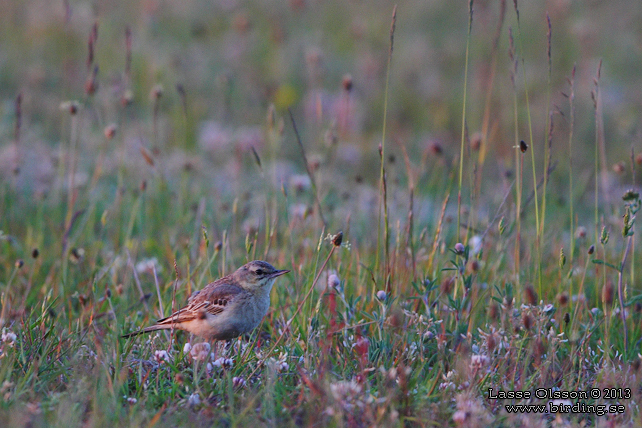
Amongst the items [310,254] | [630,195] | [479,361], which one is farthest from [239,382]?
[630,195]

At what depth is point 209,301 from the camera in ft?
13.3

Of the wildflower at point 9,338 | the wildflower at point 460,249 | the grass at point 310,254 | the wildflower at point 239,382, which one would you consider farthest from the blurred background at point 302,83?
the wildflower at point 239,382

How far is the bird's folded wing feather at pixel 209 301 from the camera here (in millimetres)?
3961

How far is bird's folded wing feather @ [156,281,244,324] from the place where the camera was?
156 inches

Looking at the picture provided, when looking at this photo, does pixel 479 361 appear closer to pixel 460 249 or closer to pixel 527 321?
pixel 527 321

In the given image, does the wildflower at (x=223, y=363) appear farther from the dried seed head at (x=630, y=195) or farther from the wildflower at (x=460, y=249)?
the dried seed head at (x=630, y=195)

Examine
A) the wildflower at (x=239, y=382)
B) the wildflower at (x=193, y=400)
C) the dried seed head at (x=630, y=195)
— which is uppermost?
the dried seed head at (x=630, y=195)

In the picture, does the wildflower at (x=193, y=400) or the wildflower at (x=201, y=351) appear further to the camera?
the wildflower at (x=201, y=351)

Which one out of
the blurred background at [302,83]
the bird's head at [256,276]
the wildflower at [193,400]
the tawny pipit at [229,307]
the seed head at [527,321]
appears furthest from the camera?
the blurred background at [302,83]

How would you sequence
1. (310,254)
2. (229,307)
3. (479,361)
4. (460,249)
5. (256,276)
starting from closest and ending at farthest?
1. (479,361)
2. (460,249)
3. (229,307)
4. (256,276)
5. (310,254)

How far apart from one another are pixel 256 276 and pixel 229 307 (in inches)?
10.7

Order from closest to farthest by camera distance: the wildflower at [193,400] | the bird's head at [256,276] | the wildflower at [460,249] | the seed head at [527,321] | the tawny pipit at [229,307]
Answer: the wildflower at [193,400]
the seed head at [527,321]
the wildflower at [460,249]
the tawny pipit at [229,307]
the bird's head at [256,276]

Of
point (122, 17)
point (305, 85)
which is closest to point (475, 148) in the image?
point (305, 85)

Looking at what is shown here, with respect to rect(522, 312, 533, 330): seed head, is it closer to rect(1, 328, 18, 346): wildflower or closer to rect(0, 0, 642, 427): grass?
rect(0, 0, 642, 427): grass
